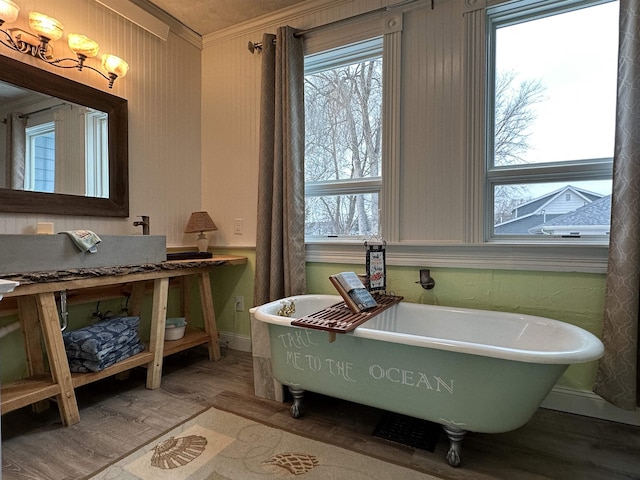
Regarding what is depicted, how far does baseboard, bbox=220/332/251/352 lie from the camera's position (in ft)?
9.08

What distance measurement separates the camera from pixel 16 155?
5.98 feet

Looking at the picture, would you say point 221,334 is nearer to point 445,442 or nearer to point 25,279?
point 25,279

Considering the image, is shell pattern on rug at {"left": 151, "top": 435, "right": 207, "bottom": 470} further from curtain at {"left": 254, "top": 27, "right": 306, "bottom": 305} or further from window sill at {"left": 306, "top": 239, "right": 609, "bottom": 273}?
window sill at {"left": 306, "top": 239, "right": 609, "bottom": 273}

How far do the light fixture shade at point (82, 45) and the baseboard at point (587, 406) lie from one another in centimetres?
321

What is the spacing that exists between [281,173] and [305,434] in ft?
5.17

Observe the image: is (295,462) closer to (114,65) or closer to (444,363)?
(444,363)

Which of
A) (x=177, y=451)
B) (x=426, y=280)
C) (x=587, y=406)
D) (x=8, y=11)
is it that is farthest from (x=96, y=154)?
(x=587, y=406)

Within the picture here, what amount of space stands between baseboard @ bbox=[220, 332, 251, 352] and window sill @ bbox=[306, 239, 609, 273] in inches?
36.6

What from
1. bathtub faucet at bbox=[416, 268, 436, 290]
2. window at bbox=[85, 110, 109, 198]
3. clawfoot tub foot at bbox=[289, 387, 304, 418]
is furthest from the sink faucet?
bathtub faucet at bbox=[416, 268, 436, 290]

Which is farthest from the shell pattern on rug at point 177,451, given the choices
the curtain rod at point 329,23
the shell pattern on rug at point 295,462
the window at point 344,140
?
the curtain rod at point 329,23

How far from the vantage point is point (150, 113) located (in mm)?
2535

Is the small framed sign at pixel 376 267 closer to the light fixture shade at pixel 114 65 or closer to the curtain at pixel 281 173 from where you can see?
the curtain at pixel 281 173

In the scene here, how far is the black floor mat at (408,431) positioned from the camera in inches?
60.3

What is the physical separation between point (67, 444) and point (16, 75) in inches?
71.9
